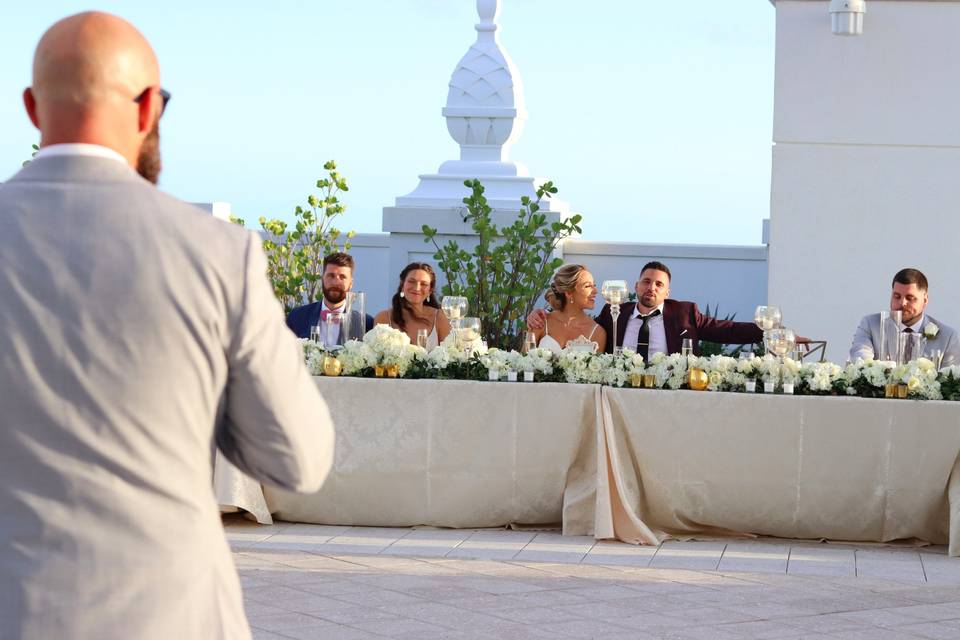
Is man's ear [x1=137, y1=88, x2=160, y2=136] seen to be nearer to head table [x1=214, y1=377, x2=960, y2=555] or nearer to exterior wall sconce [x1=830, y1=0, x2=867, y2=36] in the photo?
head table [x1=214, y1=377, x2=960, y2=555]

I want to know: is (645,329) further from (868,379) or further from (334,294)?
(334,294)

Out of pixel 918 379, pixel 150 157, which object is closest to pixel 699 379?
pixel 918 379

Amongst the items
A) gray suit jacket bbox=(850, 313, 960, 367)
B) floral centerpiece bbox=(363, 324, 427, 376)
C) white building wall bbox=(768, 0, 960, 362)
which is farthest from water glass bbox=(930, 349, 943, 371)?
white building wall bbox=(768, 0, 960, 362)

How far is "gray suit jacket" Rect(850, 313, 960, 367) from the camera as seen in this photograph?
7.01 m

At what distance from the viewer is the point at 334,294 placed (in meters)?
7.94

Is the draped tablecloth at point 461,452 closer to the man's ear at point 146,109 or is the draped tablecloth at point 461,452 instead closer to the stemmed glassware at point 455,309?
the stemmed glassware at point 455,309

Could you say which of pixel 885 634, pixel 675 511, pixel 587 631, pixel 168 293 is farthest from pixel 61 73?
pixel 675 511

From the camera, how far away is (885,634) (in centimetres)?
509

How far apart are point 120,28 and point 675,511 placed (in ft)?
17.5

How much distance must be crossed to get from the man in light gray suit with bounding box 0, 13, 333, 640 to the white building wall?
30.1ft

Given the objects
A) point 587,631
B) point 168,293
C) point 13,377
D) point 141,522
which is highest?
point 168,293

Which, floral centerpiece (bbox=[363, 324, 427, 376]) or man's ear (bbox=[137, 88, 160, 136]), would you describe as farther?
floral centerpiece (bbox=[363, 324, 427, 376])

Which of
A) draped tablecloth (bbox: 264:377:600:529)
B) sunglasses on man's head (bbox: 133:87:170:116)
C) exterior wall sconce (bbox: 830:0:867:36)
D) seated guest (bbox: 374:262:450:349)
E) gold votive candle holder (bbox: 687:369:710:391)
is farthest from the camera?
exterior wall sconce (bbox: 830:0:867:36)

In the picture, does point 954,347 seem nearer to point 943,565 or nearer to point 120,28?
point 943,565
